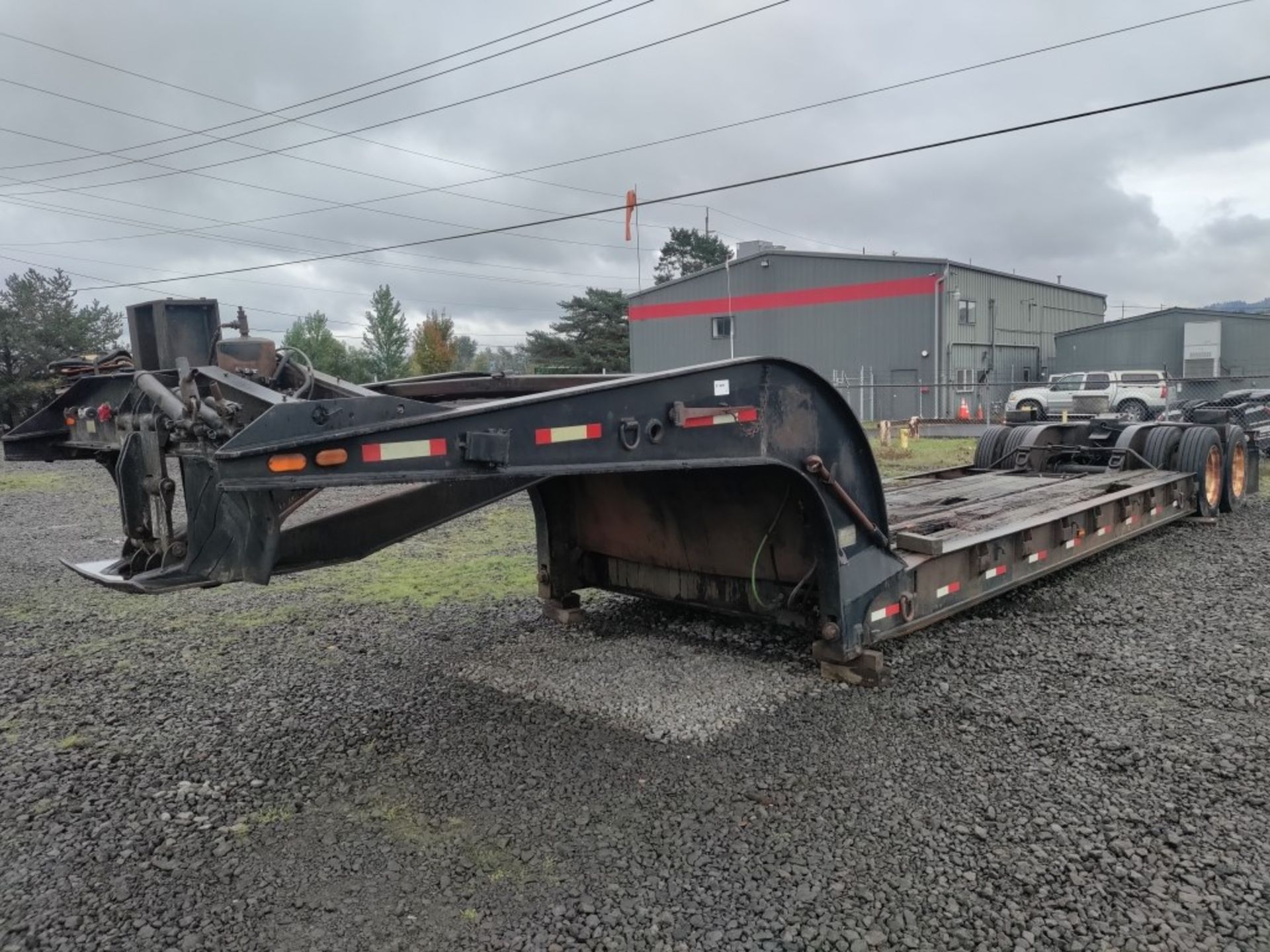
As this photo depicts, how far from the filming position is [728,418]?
3896 mm

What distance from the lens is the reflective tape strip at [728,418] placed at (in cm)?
377

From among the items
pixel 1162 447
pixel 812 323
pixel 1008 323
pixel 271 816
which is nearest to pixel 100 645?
pixel 271 816

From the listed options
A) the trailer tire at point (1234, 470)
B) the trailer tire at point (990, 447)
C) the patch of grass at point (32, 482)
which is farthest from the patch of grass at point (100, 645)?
the patch of grass at point (32, 482)

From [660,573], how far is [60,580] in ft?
18.9

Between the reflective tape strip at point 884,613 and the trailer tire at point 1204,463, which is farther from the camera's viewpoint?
the trailer tire at point 1204,463

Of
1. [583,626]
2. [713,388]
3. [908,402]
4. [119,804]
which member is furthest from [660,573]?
[908,402]

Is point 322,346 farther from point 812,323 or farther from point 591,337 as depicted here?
point 812,323

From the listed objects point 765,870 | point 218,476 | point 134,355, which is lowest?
point 765,870

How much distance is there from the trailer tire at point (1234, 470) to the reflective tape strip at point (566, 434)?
8774 millimetres

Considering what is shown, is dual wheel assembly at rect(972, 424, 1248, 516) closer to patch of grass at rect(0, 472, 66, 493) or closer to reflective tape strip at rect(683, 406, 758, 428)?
reflective tape strip at rect(683, 406, 758, 428)

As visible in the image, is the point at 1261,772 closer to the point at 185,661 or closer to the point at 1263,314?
the point at 185,661

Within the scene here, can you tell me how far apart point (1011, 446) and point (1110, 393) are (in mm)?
16149

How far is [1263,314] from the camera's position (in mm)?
30531

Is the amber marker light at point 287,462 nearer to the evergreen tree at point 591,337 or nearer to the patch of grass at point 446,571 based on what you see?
the patch of grass at point 446,571
